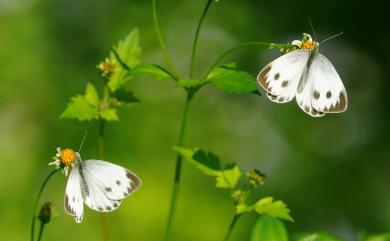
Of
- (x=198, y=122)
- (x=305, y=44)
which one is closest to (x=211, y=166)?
(x=305, y=44)

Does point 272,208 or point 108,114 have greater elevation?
point 108,114

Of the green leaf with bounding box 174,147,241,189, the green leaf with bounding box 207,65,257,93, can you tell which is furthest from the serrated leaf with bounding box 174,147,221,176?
the green leaf with bounding box 207,65,257,93

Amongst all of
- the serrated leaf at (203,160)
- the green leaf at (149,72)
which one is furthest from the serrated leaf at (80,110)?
the serrated leaf at (203,160)

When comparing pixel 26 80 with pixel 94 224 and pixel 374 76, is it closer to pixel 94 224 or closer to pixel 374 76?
pixel 94 224

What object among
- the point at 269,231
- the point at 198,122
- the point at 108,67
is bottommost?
the point at 269,231

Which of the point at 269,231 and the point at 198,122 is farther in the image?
the point at 198,122

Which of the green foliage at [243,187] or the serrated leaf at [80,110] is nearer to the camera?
the green foliage at [243,187]

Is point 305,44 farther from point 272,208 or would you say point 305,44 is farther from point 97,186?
point 97,186

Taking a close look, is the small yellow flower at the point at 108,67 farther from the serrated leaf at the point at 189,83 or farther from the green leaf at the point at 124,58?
the serrated leaf at the point at 189,83
